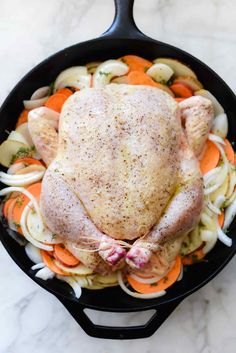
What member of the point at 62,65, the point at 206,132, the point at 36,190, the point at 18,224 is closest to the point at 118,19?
the point at 62,65

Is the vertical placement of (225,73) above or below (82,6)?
below

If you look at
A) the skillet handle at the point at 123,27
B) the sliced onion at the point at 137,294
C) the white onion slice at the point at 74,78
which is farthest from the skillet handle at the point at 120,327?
the skillet handle at the point at 123,27

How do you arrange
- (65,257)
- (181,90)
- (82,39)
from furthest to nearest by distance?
(82,39) → (181,90) → (65,257)

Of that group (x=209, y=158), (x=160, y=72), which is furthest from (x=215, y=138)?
(x=160, y=72)

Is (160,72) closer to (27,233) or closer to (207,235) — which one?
(207,235)

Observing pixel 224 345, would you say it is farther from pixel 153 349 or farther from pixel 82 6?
pixel 82 6

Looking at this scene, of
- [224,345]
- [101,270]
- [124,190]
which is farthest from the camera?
[224,345]
